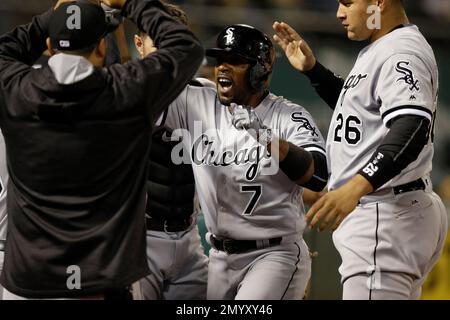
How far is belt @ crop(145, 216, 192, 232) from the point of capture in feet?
14.4

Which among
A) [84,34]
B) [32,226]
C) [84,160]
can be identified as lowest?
[32,226]

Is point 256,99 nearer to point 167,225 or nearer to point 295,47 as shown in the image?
point 295,47

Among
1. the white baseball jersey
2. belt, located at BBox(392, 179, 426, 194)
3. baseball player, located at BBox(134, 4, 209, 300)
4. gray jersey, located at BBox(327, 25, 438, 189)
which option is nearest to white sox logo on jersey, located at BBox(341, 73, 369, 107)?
gray jersey, located at BBox(327, 25, 438, 189)

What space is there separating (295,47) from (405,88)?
1.06 meters

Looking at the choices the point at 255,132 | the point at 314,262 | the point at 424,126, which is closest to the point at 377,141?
the point at 424,126

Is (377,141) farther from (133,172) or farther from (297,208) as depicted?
(133,172)

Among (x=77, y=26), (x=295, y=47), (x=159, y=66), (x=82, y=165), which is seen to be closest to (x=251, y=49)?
(x=295, y=47)

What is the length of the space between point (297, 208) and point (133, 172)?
4.19 ft

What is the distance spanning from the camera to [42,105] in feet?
10.3

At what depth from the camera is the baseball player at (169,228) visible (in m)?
4.33

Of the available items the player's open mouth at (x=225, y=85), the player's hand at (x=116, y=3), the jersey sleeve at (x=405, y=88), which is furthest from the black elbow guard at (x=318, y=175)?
the player's hand at (x=116, y=3)

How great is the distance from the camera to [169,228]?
4.38 meters

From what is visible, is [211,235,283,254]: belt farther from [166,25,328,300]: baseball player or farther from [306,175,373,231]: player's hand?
[306,175,373,231]: player's hand
